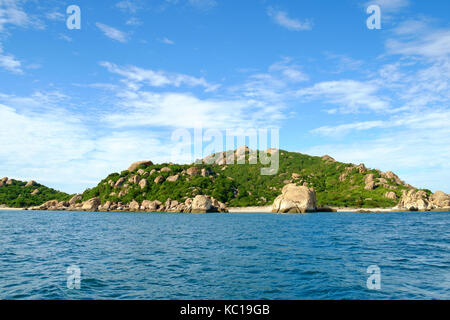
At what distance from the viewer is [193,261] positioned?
2127 centimetres

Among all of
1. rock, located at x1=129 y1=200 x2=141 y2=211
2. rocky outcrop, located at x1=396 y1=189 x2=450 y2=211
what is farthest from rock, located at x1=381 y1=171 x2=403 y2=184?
rock, located at x1=129 y1=200 x2=141 y2=211

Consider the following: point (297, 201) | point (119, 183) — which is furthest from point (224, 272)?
point (119, 183)

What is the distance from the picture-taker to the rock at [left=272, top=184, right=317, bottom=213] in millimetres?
114750

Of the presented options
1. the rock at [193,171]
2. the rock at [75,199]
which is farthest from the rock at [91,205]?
the rock at [193,171]

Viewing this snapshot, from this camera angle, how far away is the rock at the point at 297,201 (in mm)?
114750

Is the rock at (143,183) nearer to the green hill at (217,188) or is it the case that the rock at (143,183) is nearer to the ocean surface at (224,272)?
the green hill at (217,188)

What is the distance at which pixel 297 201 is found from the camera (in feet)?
377

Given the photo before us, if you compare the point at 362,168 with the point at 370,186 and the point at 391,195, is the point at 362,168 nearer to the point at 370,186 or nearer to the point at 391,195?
the point at 370,186

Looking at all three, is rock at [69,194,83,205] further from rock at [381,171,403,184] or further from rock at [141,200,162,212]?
rock at [381,171,403,184]

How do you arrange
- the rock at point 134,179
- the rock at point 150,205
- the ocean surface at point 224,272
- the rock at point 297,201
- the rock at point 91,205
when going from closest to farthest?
the ocean surface at point 224,272 < the rock at point 297,201 < the rock at point 150,205 < the rock at point 91,205 < the rock at point 134,179
